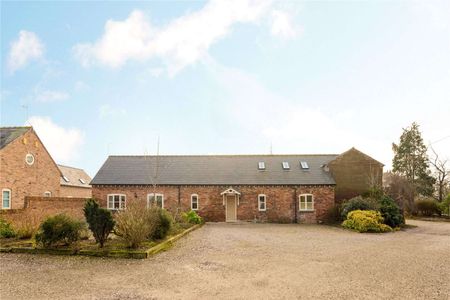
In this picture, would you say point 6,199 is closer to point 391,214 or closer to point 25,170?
point 25,170

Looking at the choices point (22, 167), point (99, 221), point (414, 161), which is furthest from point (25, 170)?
point (414, 161)

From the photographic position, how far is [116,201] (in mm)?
28875

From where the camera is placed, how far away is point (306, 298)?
7.41 metres

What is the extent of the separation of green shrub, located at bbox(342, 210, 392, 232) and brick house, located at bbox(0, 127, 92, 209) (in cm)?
2653

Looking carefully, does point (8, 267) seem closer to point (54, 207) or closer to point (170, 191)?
point (54, 207)

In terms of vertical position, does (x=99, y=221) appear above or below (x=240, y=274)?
above

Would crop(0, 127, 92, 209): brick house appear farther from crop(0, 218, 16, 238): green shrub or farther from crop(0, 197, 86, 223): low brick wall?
crop(0, 218, 16, 238): green shrub

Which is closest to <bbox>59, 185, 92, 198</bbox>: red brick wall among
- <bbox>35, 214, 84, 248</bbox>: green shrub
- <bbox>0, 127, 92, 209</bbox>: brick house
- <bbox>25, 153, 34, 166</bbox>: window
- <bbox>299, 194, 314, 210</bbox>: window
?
→ <bbox>0, 127, 92, 209</bbox>: brick house

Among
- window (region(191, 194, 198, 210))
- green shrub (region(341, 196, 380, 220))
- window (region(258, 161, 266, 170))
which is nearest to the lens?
green shrub (region(341, 196, 380, 220))

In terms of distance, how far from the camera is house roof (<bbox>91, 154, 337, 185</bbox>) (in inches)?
1135

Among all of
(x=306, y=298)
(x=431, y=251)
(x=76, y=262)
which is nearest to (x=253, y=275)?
(x=306, y=298)

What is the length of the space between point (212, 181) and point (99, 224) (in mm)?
16841

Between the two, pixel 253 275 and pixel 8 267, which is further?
pixel 8 267

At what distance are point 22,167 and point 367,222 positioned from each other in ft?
92.3
